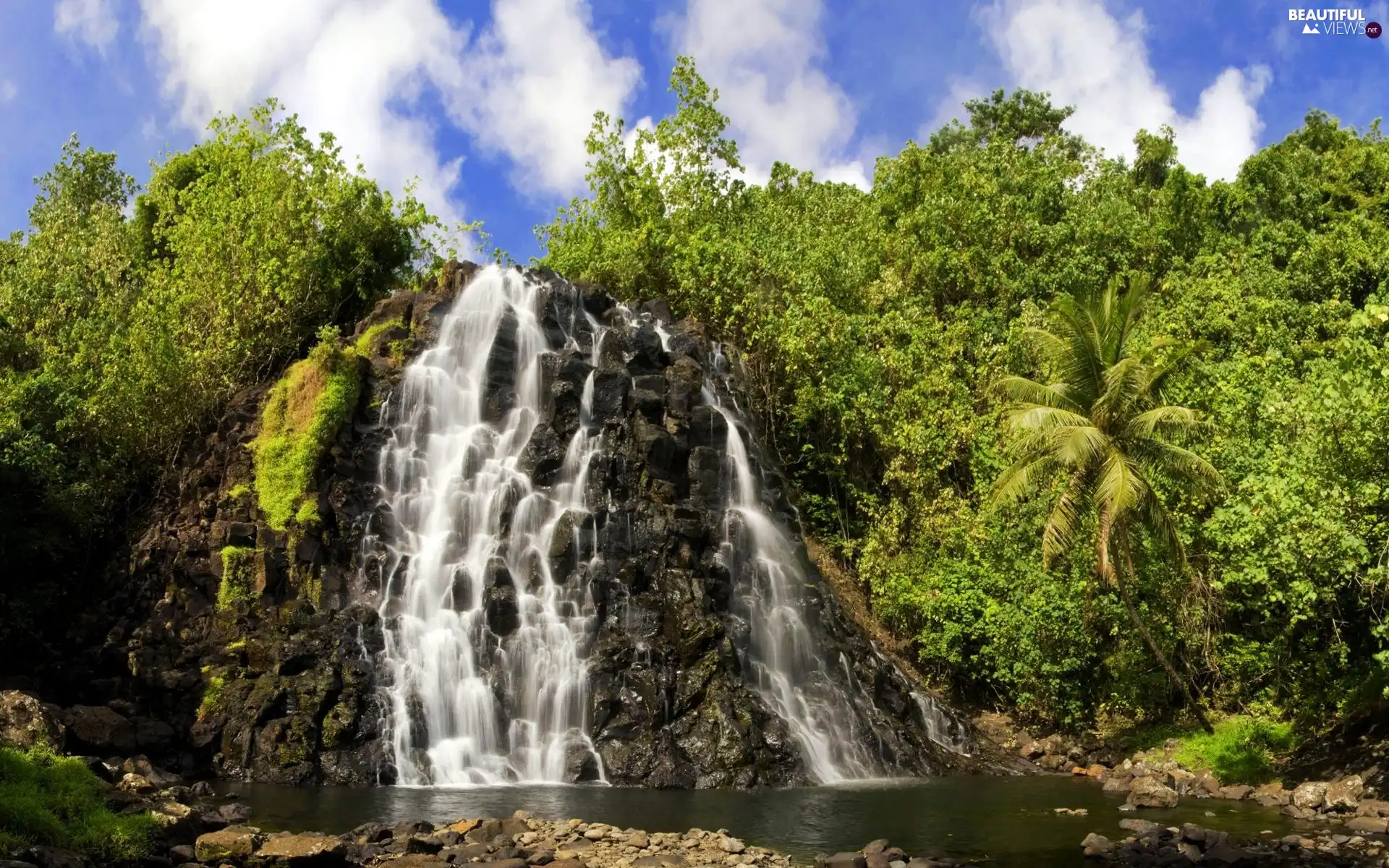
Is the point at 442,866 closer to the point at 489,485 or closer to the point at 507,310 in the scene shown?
the point at 489,485

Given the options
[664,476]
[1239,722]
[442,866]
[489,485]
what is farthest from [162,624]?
[1239,722]

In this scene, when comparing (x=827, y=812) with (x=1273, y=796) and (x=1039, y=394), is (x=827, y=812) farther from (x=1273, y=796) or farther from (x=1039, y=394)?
(x=1039, y=394)

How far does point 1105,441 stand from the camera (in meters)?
24.9

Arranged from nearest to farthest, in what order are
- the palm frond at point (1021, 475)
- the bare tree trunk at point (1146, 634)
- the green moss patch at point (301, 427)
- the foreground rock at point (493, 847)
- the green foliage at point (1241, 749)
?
the foreground rock at point (493, 847) < the green foliage at point (1241, 749) < the bare tree trunk at point (1146, 634) < the palm frond at point (1021, 475) < the green moss patch at point (301, 427)

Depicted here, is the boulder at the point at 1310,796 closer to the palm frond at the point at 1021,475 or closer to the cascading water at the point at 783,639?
the palm frond at the point at 1021,475

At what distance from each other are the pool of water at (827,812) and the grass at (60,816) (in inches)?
142

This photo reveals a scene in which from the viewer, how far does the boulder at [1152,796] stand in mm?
20688

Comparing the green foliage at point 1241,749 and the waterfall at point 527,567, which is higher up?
the waterfall at point 527,567

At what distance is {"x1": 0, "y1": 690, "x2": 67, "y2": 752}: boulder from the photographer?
54.3ft

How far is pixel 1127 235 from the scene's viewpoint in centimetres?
4472

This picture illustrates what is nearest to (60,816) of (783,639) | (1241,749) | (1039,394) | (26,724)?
(26,724)

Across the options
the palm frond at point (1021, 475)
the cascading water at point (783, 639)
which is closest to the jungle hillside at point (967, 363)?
the palm frond at point (1021, 475)

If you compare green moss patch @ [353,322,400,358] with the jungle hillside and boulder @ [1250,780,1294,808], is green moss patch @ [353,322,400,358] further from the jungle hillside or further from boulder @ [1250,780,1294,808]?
boulder @ [1250,780,1294,808]

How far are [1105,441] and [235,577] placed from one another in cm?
2251
